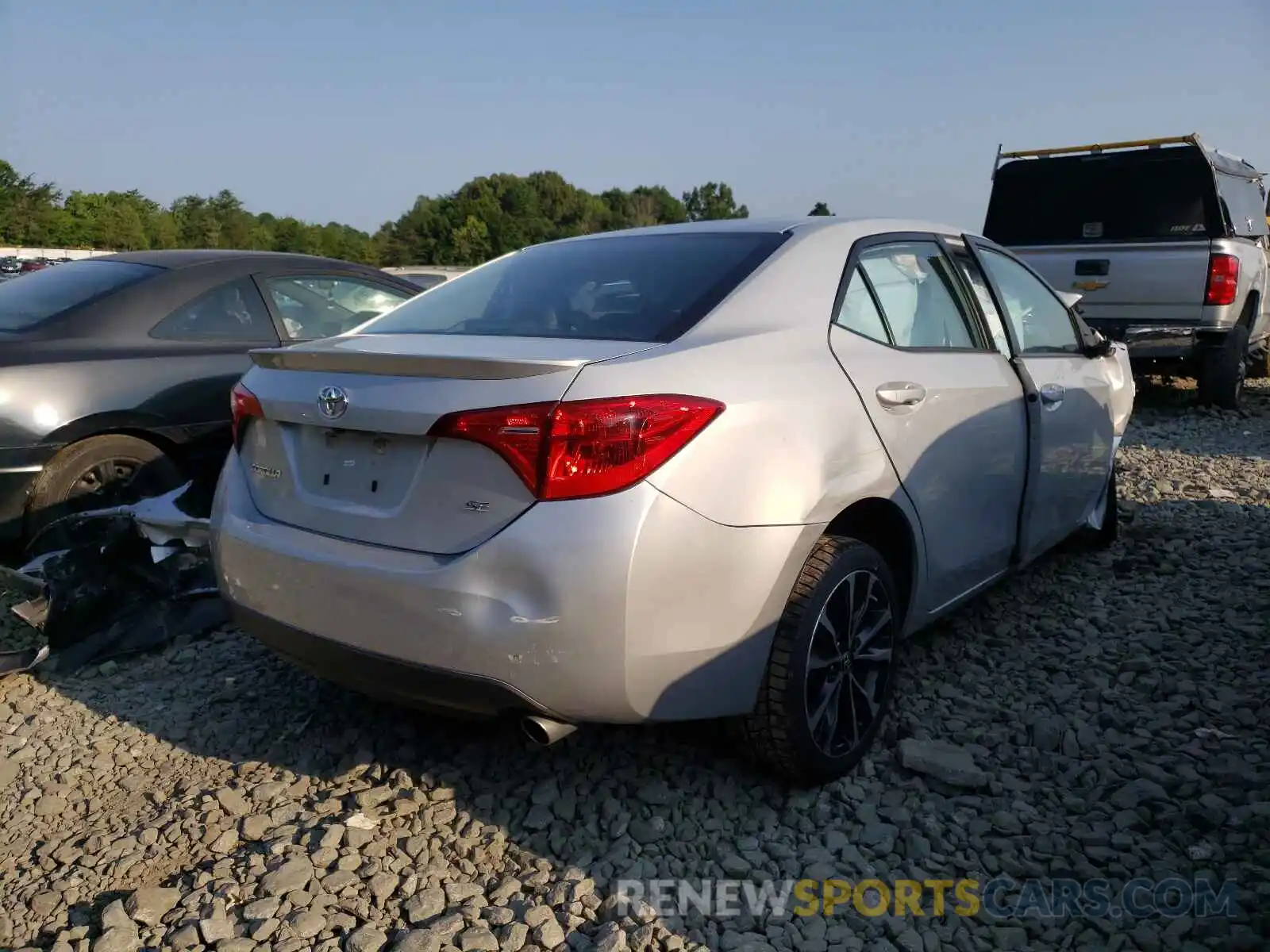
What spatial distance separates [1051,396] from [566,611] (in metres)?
2.48

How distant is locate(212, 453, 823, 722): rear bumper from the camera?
7.24 feet

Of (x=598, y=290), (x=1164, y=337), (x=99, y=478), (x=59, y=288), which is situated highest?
(x=59, y=288)

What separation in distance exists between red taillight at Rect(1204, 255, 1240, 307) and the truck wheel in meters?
0.48

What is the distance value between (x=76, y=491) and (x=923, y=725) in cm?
363

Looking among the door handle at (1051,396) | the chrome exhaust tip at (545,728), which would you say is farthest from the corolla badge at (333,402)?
the door handle at (1051,396)

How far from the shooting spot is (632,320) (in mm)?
2693

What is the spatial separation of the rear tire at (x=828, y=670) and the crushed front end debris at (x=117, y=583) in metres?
2.11

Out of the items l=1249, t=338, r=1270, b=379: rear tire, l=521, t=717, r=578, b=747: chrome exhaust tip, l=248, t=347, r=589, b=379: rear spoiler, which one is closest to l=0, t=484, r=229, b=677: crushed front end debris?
l=248, t=347, r=589, b=379: rear spoiler

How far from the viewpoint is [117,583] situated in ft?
12.5

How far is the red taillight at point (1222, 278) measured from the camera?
26.9 feet

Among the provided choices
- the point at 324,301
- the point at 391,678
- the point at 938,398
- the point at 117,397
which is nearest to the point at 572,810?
the point at 391,678

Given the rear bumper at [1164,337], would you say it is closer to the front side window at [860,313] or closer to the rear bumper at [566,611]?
the front side window at [860,313]

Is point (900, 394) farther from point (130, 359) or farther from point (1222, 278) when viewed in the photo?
point (1222, 278)

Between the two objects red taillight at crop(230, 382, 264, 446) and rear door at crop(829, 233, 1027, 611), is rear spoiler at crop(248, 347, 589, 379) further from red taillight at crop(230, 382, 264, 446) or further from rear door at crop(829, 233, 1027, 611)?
rear door at crop(829, 233, 1027, 611)
